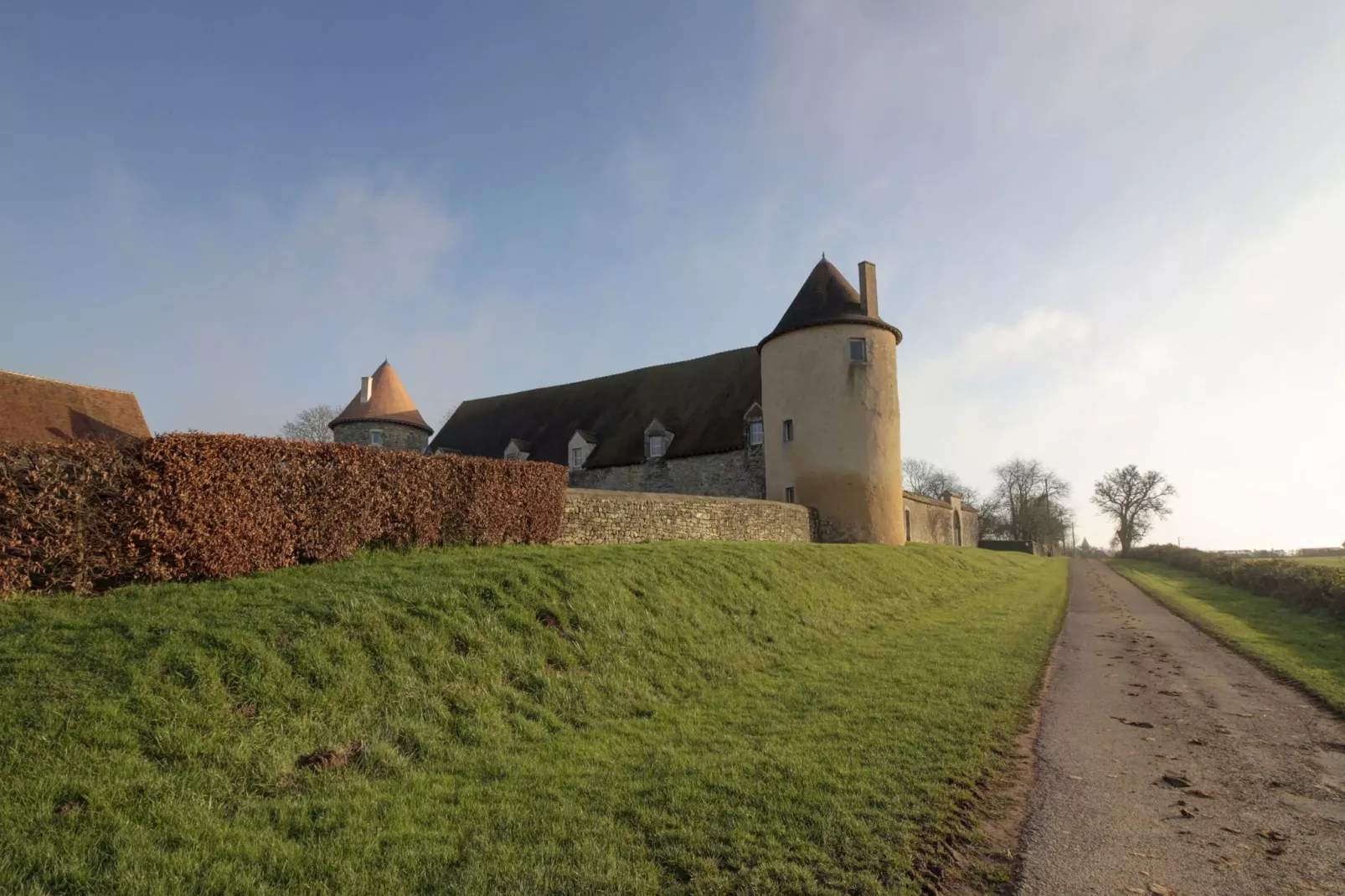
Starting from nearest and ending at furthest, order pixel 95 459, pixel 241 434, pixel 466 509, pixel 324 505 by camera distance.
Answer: pixel 95 459
pixel 241 434
pixel 324 505
pixel 466 509

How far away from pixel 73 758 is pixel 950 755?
6787mm

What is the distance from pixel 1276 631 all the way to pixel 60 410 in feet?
117

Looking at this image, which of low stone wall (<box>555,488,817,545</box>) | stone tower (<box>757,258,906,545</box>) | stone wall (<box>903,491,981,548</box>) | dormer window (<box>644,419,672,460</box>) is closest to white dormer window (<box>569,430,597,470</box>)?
dormer window (<box>644,419,672,460</box>)

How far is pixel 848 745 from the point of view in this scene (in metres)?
6.30

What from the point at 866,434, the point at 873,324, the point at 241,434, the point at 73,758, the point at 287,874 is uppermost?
the point at 873,324

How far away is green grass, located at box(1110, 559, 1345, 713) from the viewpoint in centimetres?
1001

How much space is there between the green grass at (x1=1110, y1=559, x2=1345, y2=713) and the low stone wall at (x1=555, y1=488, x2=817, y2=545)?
1136cm

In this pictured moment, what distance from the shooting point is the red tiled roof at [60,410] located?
2158 cm

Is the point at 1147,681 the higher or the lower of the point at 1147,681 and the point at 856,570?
the lower

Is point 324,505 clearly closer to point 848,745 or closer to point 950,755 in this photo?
point 848,745

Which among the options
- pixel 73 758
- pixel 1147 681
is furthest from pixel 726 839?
pixel 1147 681

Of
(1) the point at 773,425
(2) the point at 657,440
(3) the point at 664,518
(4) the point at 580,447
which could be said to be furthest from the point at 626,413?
(3) the point at 664,518

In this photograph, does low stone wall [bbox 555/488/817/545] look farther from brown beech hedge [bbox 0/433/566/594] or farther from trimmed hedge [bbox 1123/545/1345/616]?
trimmed hedge [bbox 1123/545/1345/616]

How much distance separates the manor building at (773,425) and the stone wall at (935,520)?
0.88ft
